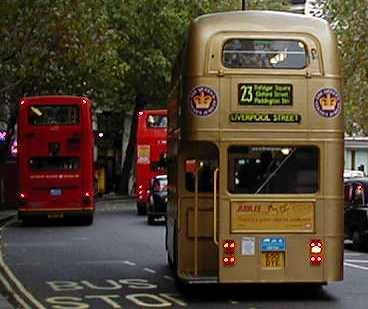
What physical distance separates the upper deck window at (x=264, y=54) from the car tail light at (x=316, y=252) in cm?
246

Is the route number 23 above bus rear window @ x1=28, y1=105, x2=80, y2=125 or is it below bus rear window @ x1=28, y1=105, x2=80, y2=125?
below

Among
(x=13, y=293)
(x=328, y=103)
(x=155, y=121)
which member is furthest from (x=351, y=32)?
(x=13, y=293)

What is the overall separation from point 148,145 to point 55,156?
7.38 metres

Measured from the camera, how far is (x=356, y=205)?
21984 millimetres

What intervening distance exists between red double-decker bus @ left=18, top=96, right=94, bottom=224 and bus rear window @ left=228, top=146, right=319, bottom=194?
1714 centimetres

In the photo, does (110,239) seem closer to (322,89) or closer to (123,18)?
(322,89)

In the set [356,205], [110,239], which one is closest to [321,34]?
[356,205]

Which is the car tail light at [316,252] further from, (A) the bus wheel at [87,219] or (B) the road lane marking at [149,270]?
(A) the bus wheel at [87,219]

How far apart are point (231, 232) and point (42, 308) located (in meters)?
2.80

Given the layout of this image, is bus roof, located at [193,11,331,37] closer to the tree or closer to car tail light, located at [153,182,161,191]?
car tail light, located at [153,182,161,191]

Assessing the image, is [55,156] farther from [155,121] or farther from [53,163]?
[155,121]

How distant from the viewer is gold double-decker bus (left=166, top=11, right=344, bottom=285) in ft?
42.5

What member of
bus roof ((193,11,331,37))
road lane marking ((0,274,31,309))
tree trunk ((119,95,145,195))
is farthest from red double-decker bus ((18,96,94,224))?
tree trunk ((119,95,145,195))

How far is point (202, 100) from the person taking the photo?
42.5ft
